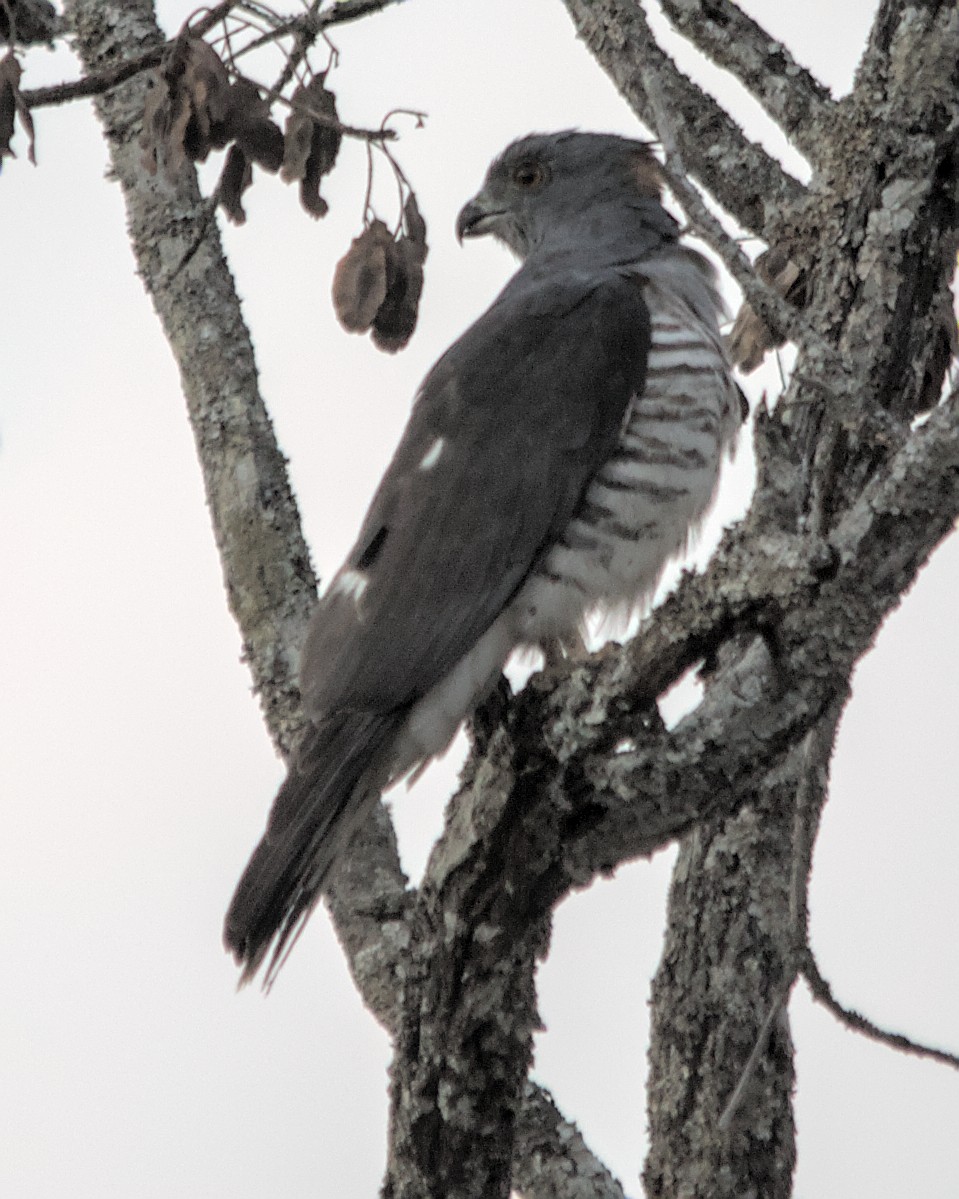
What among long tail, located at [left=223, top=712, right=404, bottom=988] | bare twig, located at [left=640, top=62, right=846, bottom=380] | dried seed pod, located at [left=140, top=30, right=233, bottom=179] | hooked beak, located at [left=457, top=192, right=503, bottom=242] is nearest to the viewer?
bare twig, located at [left=640, top=62, right=846, bottom=380]

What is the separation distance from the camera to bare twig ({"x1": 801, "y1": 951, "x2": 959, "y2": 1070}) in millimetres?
2955

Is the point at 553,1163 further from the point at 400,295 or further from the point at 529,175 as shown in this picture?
the point at 529,175

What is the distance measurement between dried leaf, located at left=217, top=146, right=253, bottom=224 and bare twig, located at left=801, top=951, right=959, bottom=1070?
1.85m

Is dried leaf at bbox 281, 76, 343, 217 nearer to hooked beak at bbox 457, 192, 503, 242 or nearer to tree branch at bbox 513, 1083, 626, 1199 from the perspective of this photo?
hooked beak at bbox 457, 192, 503, 242

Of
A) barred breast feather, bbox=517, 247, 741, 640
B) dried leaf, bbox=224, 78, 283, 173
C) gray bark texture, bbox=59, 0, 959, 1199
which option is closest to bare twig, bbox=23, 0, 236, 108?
dried leaf, bbox=224, 78, 283, 173

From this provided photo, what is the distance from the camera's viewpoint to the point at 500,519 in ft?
11.9

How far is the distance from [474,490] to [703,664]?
996 millimetres

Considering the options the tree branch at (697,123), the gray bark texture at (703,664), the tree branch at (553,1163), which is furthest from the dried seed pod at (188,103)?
the tree branch at (553,1163)

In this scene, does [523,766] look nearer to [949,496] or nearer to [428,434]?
[949,496]

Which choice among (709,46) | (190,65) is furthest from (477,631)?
(709,46)

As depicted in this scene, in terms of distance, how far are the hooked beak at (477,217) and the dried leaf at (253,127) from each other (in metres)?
1.72

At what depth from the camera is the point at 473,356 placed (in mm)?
3916

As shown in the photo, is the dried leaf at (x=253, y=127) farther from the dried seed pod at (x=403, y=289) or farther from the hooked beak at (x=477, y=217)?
the hooked beak at (x=477, y=217)

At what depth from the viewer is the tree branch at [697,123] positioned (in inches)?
158
